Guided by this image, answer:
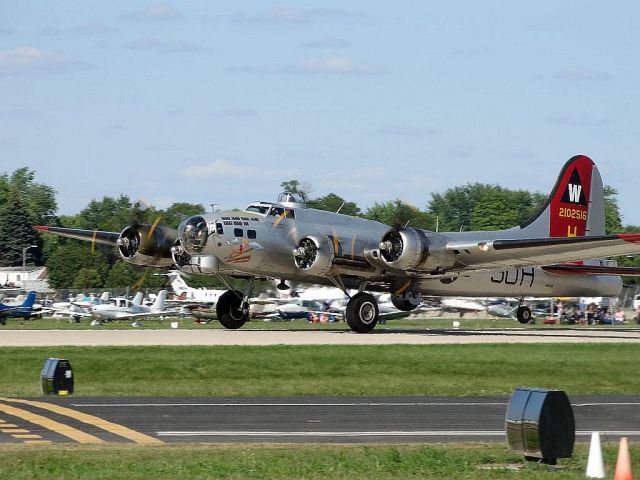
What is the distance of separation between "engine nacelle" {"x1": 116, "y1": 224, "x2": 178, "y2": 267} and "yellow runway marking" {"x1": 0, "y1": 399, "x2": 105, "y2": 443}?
77.8ft

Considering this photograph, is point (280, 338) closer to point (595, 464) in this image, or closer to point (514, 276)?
point (514, 276)

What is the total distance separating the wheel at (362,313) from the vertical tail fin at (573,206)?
9517mm

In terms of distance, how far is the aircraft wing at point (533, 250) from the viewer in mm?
39281

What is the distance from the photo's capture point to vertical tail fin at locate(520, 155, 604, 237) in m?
49.7

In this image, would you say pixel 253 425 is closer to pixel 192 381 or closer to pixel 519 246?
pixel 192 381

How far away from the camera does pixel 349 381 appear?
2723 centimetres

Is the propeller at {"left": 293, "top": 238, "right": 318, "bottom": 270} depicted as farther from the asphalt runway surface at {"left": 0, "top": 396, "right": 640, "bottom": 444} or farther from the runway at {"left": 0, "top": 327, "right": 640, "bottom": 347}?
the asphalt runway surface at {"left": 0, "top": 396, "right": 640, "bottom": 444}

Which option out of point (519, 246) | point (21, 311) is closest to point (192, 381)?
point (519, 246)

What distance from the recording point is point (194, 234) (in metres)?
40.2

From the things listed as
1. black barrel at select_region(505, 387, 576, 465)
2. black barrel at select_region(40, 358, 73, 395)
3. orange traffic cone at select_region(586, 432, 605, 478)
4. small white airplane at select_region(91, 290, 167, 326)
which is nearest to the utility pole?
small white airplane at select_region(91, 290, 167, 326)

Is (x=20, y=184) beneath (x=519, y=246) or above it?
above

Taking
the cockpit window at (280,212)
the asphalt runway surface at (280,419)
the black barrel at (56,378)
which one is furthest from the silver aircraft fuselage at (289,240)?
the asphalt runway surface at (280,419)

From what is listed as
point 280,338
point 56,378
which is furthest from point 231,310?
point 56,378

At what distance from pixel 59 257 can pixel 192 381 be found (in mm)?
101112
